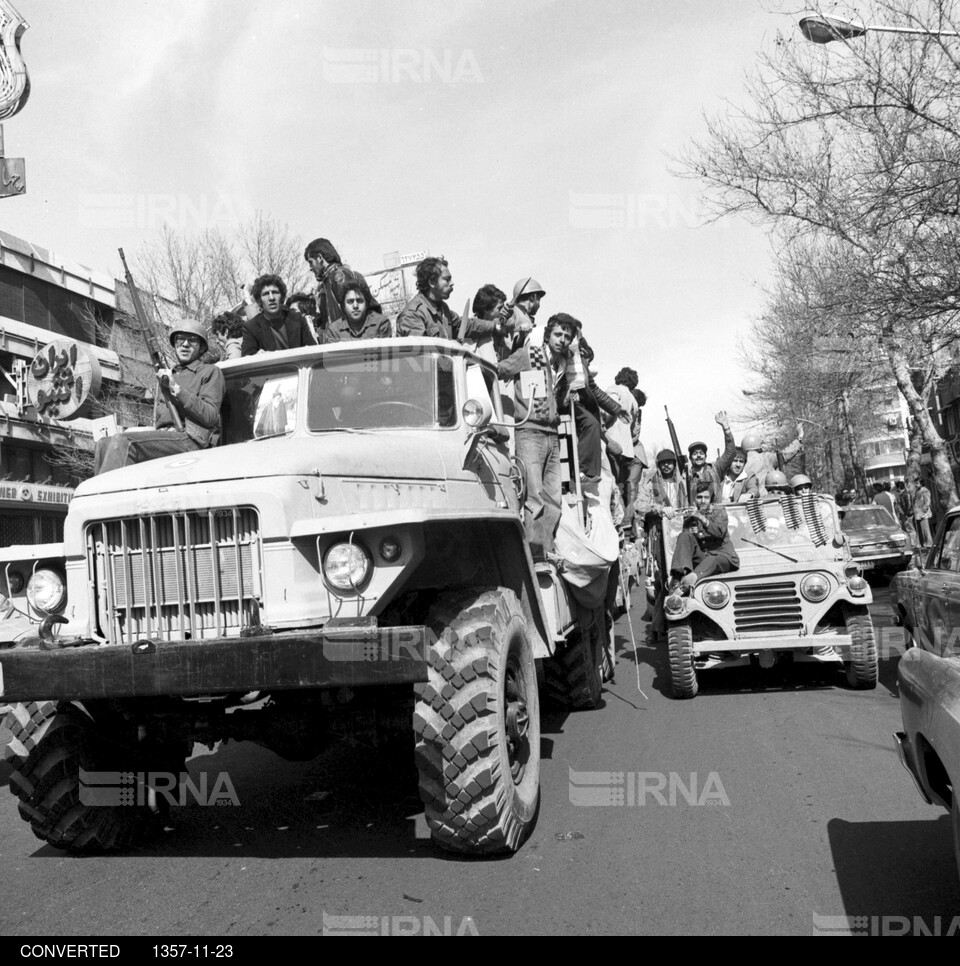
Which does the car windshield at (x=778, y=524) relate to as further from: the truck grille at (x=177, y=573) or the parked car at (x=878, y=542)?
the parked car at (x=878, y=542)

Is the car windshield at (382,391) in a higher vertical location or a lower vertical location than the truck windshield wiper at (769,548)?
higher

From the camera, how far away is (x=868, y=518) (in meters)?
20.1

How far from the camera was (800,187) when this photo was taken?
16.9m

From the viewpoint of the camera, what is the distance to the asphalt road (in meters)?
3.79

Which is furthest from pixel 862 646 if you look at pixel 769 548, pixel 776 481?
pixel 776 481

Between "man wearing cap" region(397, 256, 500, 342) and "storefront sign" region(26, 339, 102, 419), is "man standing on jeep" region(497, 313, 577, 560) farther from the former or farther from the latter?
"storefront sign" region(26, 339, 102, 419)

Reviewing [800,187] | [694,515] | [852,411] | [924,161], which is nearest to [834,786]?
[694,515]

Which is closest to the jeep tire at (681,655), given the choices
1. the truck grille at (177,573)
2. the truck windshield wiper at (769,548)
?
the truck windshield wiper at (769,548)

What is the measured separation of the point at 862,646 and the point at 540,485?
10.7 feet

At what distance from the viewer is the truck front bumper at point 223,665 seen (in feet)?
12.7

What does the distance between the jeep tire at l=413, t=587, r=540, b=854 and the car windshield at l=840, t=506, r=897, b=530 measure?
16.8 metres

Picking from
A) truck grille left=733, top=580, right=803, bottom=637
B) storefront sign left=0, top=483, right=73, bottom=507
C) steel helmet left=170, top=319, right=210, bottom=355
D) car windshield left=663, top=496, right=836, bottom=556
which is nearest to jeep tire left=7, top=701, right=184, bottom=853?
steel helmet left=170, top=319, right=210, bottom=355

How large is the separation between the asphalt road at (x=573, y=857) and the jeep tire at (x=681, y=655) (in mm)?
1293
